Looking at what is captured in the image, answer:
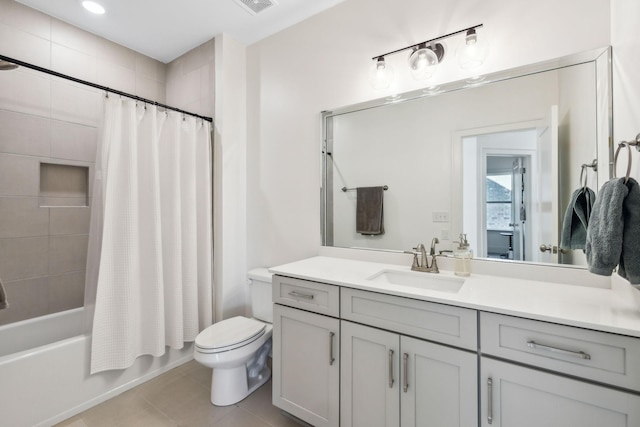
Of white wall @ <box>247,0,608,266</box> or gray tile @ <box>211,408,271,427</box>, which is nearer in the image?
white wall @ <box>247,0,608,266</box>

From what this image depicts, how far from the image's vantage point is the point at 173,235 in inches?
83.9

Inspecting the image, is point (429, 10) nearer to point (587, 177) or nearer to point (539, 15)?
point (539, 15)

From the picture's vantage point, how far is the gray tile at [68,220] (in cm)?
218

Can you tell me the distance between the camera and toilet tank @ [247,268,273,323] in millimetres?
2092

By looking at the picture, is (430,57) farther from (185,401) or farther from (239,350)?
(185,401)

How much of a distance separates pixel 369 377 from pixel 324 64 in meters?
1.97

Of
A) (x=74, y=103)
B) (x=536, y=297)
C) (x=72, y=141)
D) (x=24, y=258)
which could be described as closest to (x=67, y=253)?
(x=24, y=258)

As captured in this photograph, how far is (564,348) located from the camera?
2.95 feet

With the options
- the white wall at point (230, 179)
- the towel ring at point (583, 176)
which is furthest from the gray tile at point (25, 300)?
the towel ring at point (583, 176)

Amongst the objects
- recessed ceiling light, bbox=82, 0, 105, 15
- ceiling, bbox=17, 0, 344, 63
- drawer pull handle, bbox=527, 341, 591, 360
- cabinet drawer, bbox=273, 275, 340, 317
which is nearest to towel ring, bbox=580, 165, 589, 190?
drawer pull handle, bbox=527, 341, 591, 360

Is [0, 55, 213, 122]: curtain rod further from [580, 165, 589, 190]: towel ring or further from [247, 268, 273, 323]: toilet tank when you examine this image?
[580, 165, 589, 190]: towel ring

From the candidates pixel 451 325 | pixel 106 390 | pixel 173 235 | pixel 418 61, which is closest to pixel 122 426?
pixel 106 390

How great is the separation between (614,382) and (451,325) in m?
0.45

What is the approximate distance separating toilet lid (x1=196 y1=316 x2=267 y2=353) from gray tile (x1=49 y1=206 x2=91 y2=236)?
1408mm
